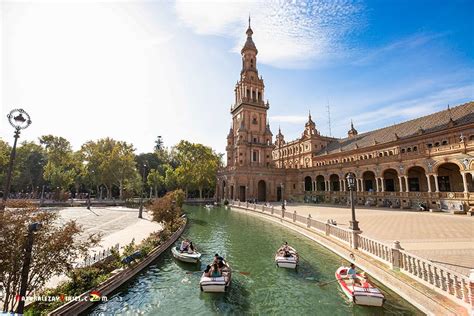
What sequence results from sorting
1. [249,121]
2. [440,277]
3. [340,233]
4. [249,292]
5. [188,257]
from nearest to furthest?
[440,277] → [249,292] → [188,257] → [340,233] → [249,121]

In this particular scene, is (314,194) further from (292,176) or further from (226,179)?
(226,179)

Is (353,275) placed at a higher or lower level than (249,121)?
lower

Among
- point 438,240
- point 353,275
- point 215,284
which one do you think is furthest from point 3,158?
point 438,240

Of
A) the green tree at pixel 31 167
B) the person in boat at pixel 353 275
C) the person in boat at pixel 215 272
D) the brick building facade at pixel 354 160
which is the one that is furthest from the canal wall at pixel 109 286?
the green tree at pixel 31 167

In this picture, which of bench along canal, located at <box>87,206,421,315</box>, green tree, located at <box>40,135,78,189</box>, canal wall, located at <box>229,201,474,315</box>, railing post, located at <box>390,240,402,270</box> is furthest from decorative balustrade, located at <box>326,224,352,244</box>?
green tree, located at <box>40,135,78,189</box>

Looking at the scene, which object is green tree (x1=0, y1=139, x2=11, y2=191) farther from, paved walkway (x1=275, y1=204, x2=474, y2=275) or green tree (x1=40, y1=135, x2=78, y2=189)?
paved walkway (x1=275, y1=204, x2=474, y2=275)

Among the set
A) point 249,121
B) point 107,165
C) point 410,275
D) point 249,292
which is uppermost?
point 249,121

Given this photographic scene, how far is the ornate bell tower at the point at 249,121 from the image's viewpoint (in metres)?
57.0

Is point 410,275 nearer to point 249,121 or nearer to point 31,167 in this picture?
point 249,121

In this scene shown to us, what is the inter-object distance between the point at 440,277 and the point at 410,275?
145cm

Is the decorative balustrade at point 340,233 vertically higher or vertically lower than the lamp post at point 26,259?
lower

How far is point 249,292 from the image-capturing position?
33.1 feet

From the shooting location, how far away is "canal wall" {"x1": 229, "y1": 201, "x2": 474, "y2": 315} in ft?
22.9

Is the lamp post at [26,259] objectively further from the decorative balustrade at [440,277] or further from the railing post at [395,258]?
the railing post at [395,258]
